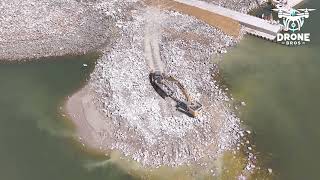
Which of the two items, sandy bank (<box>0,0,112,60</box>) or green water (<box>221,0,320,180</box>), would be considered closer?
green water (<box>221,0,320,180</box>)

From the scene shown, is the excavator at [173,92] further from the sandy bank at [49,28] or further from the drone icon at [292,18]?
the drone icon at [292,18]

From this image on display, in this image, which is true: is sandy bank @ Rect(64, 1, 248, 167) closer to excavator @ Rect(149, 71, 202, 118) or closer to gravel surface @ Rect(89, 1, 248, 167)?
gravel surface @ Rect(89, 1, 248, 167)

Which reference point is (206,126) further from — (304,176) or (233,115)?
(304,176)

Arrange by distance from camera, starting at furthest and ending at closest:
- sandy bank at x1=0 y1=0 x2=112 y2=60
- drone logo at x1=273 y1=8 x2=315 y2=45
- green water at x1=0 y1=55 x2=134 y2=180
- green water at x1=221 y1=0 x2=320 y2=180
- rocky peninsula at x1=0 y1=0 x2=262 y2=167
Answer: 1. drone logo at x1=273 y1=8 x2=315 y2=45
2. sandy bank at x1=0 y1=0 x2=112 y2=60
3. rocky peninsula at x1=0 y1=0 x2=262 y2=167
4. green water at x1=221 y1=0 x2=320 y2=180
5. green water at x1=0 y1=55 x2=134 y2=180

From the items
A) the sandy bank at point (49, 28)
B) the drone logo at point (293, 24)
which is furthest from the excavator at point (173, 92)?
the drone logo at point (293, 24)

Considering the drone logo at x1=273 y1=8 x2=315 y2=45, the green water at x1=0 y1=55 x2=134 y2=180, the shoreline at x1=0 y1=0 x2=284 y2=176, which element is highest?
the drone logo at x1=273 y1=8 x2=315 y2=45

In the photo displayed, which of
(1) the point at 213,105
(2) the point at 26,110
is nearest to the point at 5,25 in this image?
(2) the point at 26,110

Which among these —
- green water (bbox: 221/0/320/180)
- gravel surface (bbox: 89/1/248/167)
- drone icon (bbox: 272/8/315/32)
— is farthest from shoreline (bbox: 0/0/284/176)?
drone icon (bbox: 272/8/315/32)
